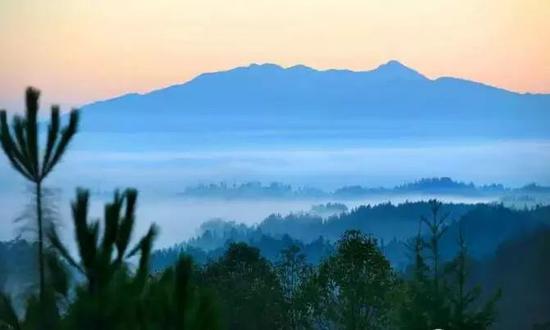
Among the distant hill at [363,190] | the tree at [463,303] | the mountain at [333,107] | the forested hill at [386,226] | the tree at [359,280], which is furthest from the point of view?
the mountain at [333,107]

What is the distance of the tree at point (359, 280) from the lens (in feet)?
16.0

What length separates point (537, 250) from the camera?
11.4 m

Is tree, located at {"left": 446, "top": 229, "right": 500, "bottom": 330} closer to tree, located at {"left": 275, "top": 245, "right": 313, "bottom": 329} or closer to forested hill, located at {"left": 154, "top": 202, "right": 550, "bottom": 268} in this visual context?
tree, located at {"left": 275, "top": 245, "right": 313, "bottom": 329}

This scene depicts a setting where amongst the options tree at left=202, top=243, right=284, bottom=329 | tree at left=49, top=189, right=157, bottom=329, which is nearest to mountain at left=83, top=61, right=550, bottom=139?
tree at left=202, top=243, right=284, bottom=329

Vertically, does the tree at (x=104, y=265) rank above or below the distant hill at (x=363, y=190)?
above

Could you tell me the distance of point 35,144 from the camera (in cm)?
175

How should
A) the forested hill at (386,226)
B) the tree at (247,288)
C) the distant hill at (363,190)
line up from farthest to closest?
the distant hill at (363,190) < the forested hill at (386,226) < the tree at (247,288)

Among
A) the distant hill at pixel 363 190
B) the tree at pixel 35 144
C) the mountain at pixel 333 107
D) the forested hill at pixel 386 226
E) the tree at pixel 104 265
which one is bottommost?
the forested hill at pixel 386 226

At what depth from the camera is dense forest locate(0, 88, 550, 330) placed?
5.14ft

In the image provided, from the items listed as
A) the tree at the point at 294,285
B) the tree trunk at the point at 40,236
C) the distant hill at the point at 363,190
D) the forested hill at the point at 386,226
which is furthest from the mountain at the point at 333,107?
the tree trunk at the point at 40,236

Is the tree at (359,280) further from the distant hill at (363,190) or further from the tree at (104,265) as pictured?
the distant hill at (363,190)

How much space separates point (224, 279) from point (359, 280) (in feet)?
3.21

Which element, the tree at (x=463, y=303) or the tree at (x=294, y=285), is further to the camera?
the tree at (x=294, y=285)

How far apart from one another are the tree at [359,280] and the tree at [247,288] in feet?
1.48
